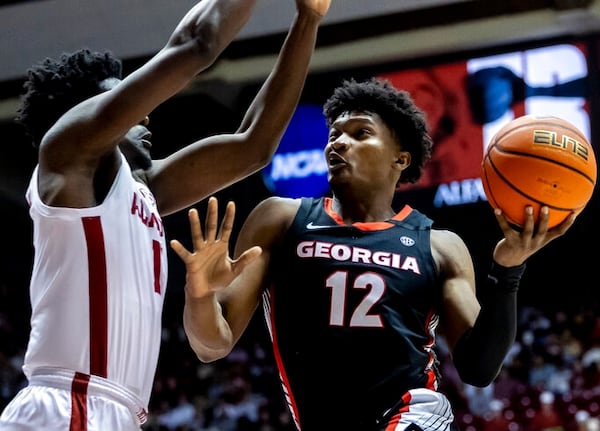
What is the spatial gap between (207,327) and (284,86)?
2.74 ft

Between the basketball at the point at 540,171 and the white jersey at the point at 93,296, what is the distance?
1.14 metres

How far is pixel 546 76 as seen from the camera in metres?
9.70

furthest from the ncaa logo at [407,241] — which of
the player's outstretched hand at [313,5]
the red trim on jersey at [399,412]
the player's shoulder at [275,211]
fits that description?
the player's outstretched hand at [313,5]

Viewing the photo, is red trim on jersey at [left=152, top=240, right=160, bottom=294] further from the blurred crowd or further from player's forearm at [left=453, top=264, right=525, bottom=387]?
the blurred crowd

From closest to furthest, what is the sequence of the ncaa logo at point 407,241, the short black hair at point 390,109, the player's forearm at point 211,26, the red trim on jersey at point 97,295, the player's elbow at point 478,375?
the red trim on jersey at point 97,295 < the player's forearm at point 211,26 < the player's elbow at point 478,375 < the ncaa logo at point 407,241 < the short black hair at point 390,109

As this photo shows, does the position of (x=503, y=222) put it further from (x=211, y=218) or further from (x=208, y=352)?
(x=208, y=352)

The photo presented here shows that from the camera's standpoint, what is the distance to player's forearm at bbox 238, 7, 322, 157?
3174 millimetres

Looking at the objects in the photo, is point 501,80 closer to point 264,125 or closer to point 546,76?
point 546,76

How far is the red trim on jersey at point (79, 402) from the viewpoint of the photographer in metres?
2.55

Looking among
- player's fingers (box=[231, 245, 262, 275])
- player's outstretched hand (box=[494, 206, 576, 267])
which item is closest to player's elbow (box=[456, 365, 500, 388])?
player's outstretched hand (box=[494, 206, 576, 267])

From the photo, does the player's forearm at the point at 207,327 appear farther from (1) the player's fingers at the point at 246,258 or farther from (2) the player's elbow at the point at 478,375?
(2) the player's elbow at the point at 478,375

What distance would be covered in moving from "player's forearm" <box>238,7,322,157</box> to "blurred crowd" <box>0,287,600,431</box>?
208 inches

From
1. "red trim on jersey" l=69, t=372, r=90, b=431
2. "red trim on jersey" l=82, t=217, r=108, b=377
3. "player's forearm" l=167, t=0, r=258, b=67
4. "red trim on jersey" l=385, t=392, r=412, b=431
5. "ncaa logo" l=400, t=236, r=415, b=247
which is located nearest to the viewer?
"red trim on jersey" l=69, t=372, r=90, b=431

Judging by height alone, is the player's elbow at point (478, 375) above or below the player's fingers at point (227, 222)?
below
